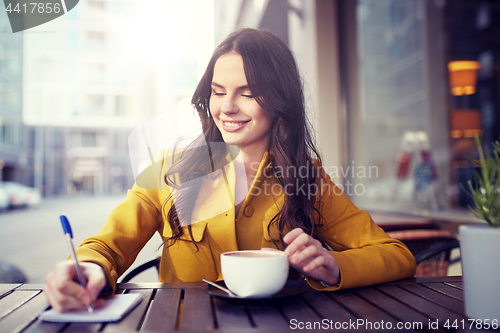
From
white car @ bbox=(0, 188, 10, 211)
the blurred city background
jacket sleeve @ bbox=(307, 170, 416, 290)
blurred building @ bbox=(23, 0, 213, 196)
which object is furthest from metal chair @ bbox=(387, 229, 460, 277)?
white car @ bbox=(0, 188, 10, 211)

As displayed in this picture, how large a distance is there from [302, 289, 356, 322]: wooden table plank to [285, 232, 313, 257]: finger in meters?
0.10

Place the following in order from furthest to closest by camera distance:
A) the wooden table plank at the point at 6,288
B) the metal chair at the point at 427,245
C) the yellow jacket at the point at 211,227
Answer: the metal chair at the point at 427,245, the yellow jacket at the point at 211,227, the wooden table plank at the point at 6,288

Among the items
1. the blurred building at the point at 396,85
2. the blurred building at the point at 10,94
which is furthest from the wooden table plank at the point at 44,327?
the blurred building at the point at 396,85

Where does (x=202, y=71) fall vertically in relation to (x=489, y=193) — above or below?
above

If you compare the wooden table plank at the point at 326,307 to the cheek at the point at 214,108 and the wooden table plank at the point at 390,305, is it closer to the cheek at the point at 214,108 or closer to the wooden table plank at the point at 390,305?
the wooden table plank at the point at 390,305

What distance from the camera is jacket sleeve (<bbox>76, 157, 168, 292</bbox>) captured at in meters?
0.79

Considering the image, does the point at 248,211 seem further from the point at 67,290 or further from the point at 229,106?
the point at 67,290

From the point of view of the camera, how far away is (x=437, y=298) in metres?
0.67

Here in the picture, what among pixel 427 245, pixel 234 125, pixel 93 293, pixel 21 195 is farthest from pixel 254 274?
pixel 21 195

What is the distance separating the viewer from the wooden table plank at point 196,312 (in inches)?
20.9

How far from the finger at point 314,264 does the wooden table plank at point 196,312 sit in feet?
0.66

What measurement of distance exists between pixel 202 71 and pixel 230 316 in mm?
913

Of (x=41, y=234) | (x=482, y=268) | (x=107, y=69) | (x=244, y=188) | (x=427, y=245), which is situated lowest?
(x=41, y=234)

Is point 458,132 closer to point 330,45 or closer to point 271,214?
point 330,45
